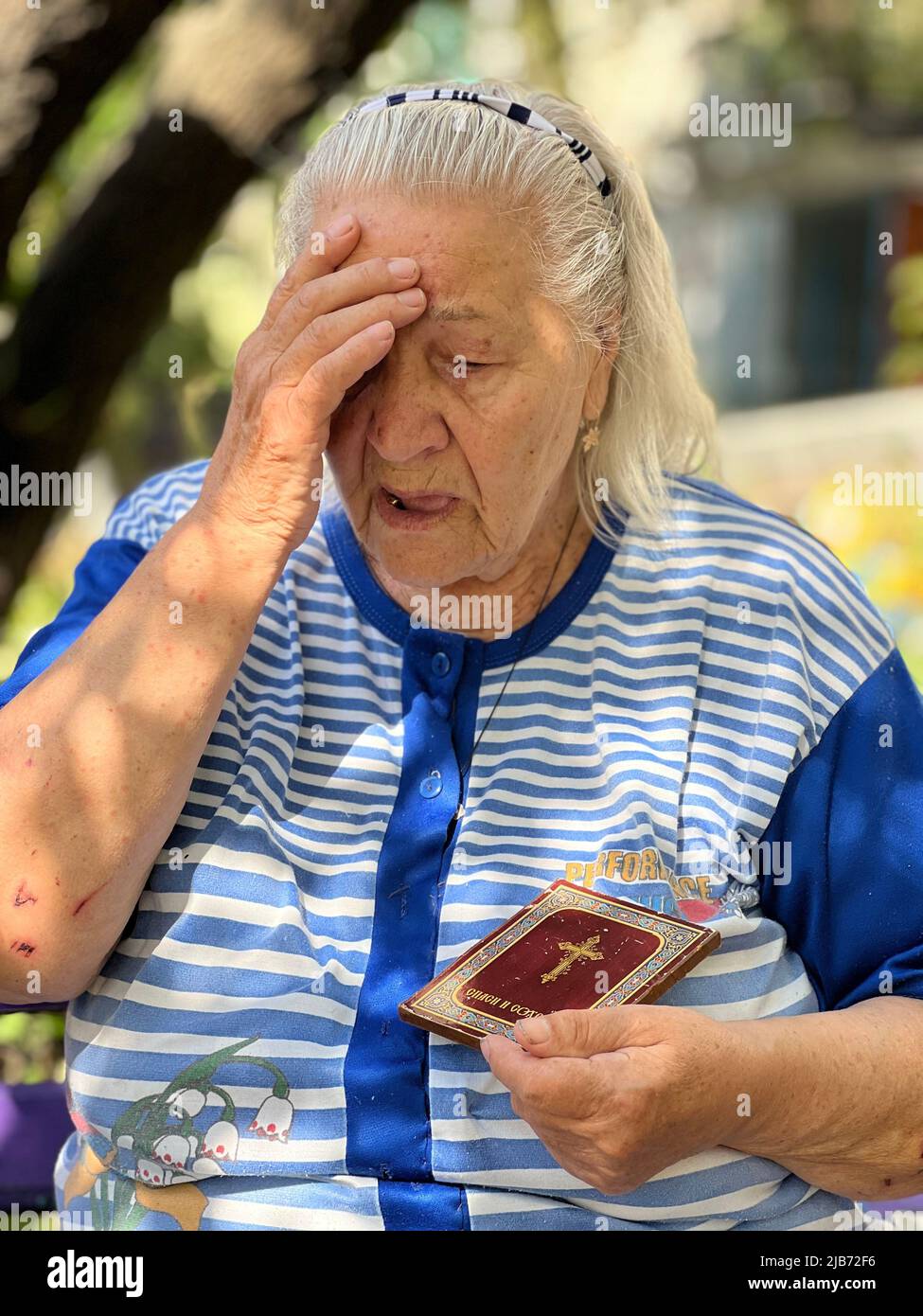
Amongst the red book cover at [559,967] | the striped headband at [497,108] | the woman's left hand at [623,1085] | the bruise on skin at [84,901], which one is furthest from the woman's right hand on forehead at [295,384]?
the woman's left hand at [623,1085]

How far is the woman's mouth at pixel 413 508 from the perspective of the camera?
196cm

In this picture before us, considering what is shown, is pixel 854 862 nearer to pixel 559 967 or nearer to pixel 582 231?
pixel 559 967

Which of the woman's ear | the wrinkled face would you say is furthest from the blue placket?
the woman's ear

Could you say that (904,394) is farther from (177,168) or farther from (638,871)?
(638,871)

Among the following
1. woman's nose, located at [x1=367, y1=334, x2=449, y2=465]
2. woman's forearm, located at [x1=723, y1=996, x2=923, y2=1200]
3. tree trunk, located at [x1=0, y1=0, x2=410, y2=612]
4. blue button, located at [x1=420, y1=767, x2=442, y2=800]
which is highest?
tree trunk, located at [x1=0, y1=0, x2=410, y2=612]

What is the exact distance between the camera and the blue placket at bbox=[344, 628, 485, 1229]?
1.78 m

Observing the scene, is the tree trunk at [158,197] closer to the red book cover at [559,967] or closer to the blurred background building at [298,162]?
the blurred background building at [298,162]

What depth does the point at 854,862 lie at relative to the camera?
1.92 meters

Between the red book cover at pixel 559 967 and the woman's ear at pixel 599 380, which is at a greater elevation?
the woman's ear at pixel 599 380

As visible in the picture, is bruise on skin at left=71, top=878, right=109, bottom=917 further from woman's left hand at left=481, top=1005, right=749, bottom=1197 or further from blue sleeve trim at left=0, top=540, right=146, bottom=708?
woman's left hand at left=481, top=1005, right=749, bottom=1197

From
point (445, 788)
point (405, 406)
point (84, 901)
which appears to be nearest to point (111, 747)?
point (84, 901)

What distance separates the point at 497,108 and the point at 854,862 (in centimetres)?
114

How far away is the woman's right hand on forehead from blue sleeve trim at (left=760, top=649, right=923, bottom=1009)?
0.78 metres

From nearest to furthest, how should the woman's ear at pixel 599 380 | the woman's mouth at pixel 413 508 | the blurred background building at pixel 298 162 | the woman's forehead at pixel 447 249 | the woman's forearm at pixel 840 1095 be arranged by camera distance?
the woman's forearm at pixel 840 1095
the woman's forehead at pixel 447 249
the woman's mouth at pixel 413 508
the woman's ear at pixel 599 380
the blurred background building at pixel 298 162
